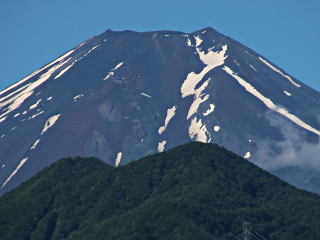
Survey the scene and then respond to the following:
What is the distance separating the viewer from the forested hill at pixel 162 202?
8125 centimetres

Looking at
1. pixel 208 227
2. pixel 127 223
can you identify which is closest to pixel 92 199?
pixel 127 223

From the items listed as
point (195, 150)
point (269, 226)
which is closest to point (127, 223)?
point (269, 226)

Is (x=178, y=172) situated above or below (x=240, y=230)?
above

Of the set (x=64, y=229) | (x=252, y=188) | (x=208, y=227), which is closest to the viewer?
(x=208, y=227)

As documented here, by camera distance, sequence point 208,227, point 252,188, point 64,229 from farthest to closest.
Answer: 1. point 252,188
2. point 64,229
3. point 208,227

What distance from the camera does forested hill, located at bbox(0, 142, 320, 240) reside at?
267ft

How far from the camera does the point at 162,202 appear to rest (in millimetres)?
85438

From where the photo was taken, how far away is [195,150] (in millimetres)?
100312

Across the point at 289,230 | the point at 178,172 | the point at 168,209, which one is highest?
the point at 178,172

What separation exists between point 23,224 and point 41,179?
11574 mm

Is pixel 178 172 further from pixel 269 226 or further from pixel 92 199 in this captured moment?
pixel 269 226

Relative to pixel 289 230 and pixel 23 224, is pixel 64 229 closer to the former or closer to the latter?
pixel 23 224

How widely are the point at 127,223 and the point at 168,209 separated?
424 cm

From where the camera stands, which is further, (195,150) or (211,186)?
(195,150)
